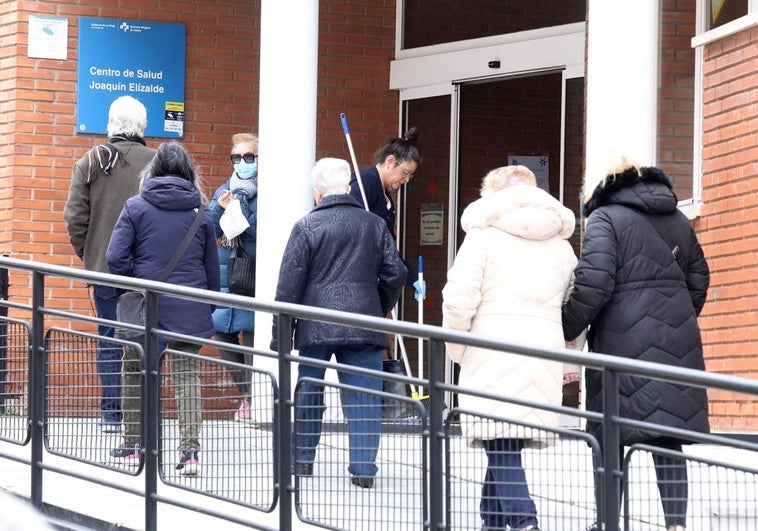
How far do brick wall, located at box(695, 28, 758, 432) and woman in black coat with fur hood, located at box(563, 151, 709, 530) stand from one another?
2.63 meters

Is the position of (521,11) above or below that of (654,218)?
above

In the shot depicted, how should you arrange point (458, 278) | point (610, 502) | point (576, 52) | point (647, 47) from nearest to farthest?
point (610, 502) → point (458, 278) → point (647, 47) → point (576, 52)

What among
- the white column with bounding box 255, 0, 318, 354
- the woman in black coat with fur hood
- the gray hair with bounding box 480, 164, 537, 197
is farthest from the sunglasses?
the woman in black coat with fur hood

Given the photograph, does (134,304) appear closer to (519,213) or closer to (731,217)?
(519,213)

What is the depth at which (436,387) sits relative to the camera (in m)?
4.56

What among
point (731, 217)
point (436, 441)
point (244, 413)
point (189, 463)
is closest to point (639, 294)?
point (436, 441)

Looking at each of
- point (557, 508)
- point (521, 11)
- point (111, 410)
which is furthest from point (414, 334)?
point (521, 11)

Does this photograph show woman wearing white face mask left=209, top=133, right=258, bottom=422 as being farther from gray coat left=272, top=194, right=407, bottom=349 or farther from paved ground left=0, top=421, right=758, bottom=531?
paved ground left=0, top=421, right=758, bottom=531

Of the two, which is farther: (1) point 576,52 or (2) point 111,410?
(1) point 576,52

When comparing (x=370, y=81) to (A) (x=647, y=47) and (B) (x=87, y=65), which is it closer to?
(B) (x=87, y=65)

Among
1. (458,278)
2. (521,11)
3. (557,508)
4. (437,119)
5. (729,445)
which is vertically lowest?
(557,508)

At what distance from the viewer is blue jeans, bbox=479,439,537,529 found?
461 centimetres

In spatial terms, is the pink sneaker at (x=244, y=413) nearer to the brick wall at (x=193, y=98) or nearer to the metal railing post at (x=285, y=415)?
the metal railing post at (x=285, y=415)

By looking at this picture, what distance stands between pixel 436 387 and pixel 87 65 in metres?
6.75
